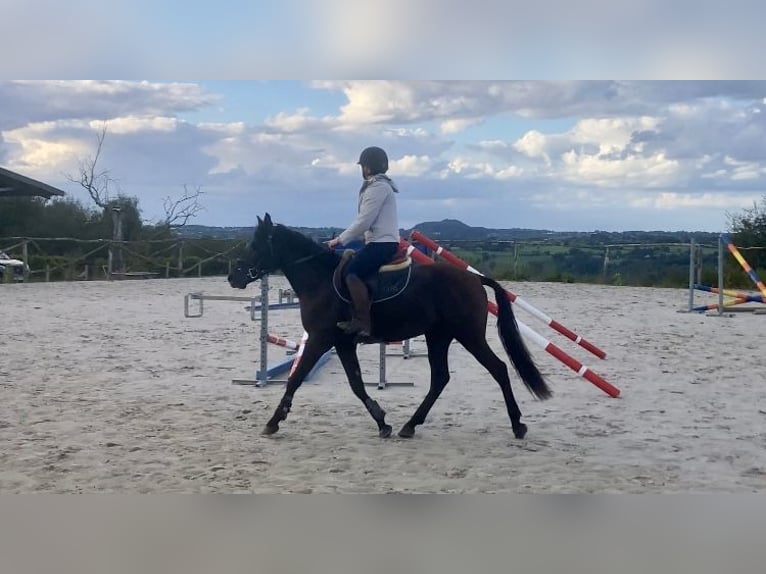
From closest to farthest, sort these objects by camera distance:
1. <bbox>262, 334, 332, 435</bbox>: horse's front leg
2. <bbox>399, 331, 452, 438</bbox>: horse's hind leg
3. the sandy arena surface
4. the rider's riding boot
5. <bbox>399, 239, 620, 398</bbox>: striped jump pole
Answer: the sandy arena surface, the rider's riding boot, <bbox>262, 334, 332, 435</bbox>: horse's front leg, <bbox>399, 331, 452, 438</bbox>: horse's hind leg, <bbox>399, 239, 620, 398</bbox>: striped jump pole

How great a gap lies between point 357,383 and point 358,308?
0.58 m

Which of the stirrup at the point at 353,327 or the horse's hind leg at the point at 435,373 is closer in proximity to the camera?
the stirrup at the point at 353,327

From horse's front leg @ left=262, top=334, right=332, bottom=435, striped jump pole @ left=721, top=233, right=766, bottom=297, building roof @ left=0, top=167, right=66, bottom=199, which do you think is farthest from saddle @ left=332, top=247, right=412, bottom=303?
striped jump pole @ left=721, top=233, right=766, bottom=297

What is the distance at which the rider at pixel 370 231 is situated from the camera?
17.5 ft

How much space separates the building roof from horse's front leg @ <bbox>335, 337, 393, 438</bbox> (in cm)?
301

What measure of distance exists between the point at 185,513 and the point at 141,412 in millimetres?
2618

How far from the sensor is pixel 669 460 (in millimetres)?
4840

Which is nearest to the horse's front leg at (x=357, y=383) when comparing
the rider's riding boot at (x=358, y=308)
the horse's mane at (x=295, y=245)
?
the rider's riding boot at (x=358, y=308)

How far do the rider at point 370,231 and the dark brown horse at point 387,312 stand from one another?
159 millimetres

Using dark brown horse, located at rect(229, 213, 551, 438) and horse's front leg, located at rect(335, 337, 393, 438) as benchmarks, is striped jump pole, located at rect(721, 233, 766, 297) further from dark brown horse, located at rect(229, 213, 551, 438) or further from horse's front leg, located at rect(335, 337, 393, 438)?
horse's front leg, located at rect(335, 337, 393, 438)

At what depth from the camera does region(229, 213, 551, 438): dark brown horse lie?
5.46 m

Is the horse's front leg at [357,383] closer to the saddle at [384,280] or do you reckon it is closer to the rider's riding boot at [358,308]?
the rider's riding boot at [358,308]

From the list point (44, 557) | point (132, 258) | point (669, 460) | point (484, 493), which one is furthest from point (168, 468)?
point (132, 258)

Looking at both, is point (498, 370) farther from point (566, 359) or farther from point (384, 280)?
point (566, 359)
